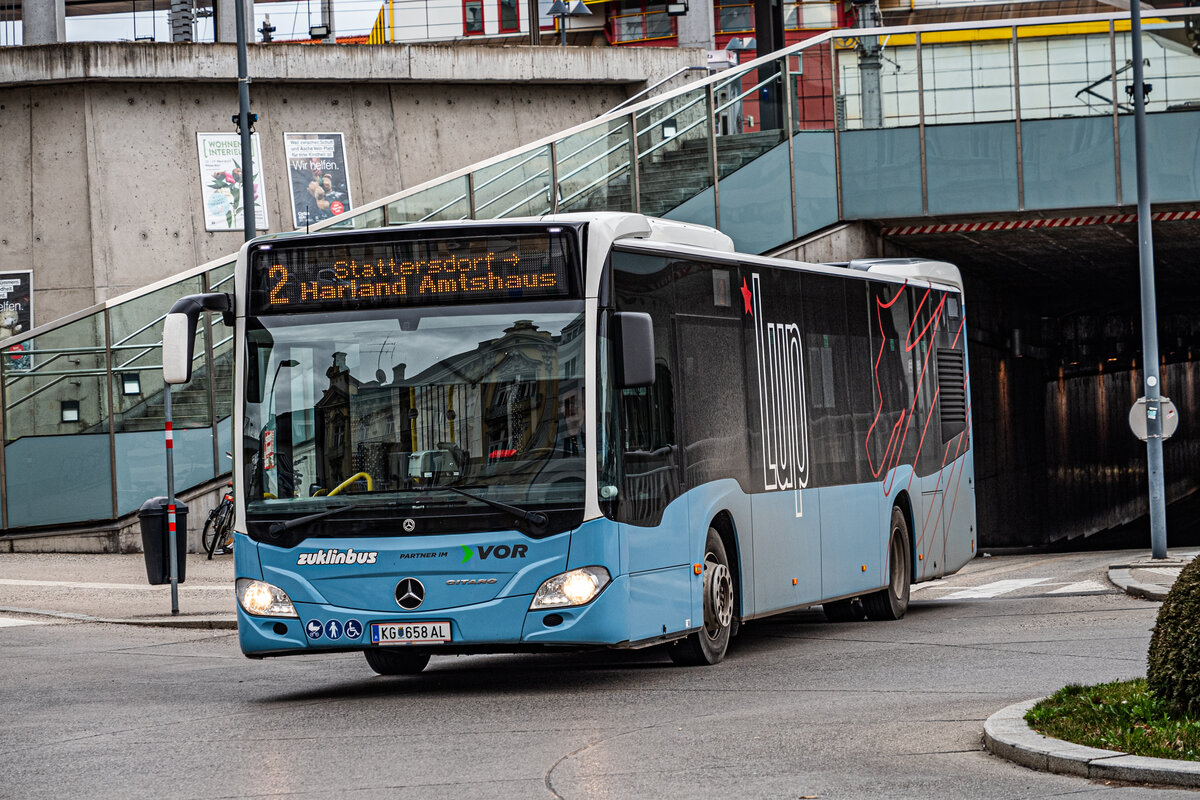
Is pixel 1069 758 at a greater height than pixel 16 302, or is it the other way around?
pixel 16 302

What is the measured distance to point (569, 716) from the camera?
32.4 ft

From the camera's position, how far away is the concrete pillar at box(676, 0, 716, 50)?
39281 millimetres

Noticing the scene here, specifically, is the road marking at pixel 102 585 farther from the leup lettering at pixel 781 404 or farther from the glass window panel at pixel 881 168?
the glass window panel at pixel 881 168

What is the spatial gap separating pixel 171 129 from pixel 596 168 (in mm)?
9641

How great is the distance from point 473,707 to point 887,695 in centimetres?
236

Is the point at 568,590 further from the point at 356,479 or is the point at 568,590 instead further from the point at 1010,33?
the point at 1010,33

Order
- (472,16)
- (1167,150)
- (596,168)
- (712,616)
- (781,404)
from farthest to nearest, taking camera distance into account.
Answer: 1. (472,16)
2. (1167,150)
3. (596,168)
4. (781,404)
5. (712,616)

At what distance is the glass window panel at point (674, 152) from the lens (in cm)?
2786

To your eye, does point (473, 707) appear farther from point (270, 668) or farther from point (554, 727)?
point (270, 668)

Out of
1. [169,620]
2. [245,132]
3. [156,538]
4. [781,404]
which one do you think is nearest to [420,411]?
[781,404]

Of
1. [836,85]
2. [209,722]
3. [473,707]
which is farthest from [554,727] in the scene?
[836,85]

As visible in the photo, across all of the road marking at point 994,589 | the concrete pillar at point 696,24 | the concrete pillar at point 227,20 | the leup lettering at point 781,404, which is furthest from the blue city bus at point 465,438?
the concrete pillar at point 696,24

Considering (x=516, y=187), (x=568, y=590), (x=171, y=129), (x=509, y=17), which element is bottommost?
(x=568, y=590)

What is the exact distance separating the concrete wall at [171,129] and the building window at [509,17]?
1818 inches
